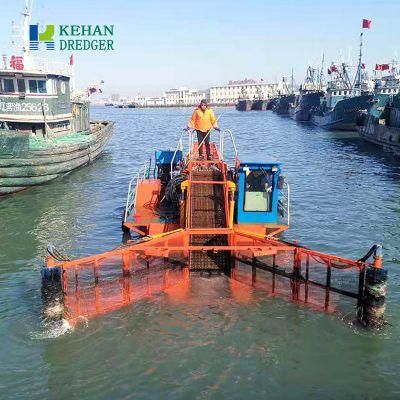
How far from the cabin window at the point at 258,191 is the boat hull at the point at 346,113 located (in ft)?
157

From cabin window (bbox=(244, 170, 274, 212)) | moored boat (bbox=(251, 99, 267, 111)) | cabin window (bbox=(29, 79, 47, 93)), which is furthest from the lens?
moored boat (bbox=(251, 99, 267, 111))

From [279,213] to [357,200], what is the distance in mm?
9742

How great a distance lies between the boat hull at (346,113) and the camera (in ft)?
200

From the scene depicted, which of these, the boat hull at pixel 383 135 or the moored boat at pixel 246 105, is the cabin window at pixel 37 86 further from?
the moored boat at pixel 246 105

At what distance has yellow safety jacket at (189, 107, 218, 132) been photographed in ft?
54.4

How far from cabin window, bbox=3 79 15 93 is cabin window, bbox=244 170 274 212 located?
737 inches

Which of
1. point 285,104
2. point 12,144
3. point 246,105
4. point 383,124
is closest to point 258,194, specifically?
point 12,144

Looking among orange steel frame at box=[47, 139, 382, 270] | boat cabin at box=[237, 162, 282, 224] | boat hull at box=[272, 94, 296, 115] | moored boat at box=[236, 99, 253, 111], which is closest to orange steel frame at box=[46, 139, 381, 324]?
orange steel frame at box=[47, 139, 382, 270]

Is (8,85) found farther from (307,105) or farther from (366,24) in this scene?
(307,105)

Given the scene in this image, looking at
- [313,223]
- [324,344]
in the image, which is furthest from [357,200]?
[324,344]

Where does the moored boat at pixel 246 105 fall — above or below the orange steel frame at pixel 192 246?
above

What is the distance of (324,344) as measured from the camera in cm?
1020

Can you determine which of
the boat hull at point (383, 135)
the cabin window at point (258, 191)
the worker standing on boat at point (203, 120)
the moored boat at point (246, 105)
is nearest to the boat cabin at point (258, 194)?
the cabin window at point (258, 191)

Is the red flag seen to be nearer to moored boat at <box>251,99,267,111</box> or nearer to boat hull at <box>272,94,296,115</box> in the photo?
boat hull at <box>272,94,296,115</box>
